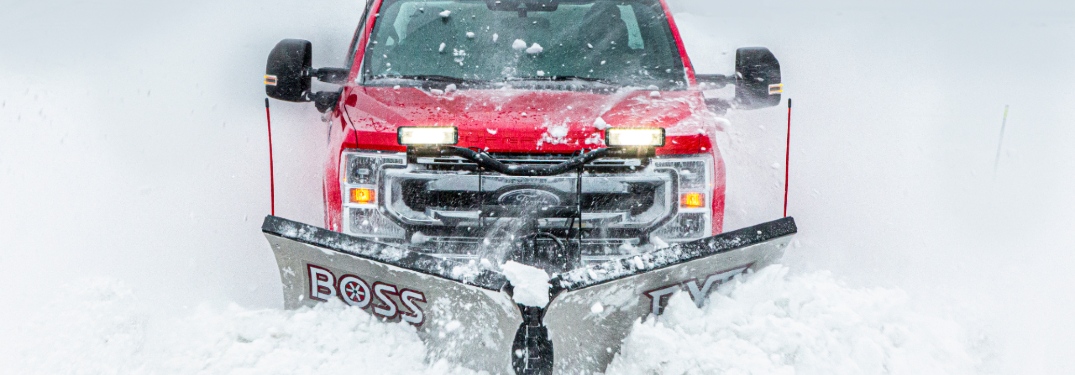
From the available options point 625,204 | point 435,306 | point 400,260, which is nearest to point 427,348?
point 435,306

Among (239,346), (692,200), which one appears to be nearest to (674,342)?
(692,200)

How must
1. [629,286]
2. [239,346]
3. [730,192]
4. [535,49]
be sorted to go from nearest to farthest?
[629,286], [239,346], [535,49], [730,192]

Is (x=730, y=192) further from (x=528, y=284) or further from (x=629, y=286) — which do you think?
(x=528, y=284)

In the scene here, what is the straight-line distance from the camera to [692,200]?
128 inches

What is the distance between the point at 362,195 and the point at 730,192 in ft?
11.4

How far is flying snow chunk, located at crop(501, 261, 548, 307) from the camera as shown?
2504 millimetres

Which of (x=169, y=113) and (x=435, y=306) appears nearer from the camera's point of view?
(x=435, y=306)

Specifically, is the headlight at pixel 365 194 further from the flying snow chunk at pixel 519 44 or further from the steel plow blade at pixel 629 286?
the flying snow chunk at pixel 519 44

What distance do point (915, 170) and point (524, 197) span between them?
413 cm

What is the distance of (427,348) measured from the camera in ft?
9.26

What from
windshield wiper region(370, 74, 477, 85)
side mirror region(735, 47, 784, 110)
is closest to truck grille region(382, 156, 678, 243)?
windshield wiper region(370, 74, 477, 85)

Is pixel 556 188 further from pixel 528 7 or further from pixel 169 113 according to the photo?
pixel 169 113

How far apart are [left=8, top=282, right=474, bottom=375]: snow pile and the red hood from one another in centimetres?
75

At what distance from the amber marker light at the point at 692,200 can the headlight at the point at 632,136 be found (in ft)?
1.09
